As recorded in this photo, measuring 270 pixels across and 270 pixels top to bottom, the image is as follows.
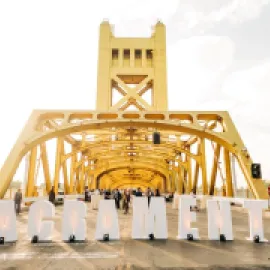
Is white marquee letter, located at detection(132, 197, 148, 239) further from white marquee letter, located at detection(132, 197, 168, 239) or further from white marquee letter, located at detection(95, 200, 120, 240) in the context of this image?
white marquee letter, located at detection(95, 200, 120, 240)

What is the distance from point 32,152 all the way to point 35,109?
12.2ft

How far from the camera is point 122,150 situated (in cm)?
3195

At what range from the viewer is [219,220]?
7.29m

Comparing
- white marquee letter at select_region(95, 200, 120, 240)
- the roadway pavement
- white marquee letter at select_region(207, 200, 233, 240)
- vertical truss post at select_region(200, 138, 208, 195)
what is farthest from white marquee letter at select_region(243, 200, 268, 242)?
vertical truss post at select_region(200, 138, 208, 195)

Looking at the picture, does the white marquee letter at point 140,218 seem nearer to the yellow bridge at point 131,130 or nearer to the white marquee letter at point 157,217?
the white marquee letter at point 157,217

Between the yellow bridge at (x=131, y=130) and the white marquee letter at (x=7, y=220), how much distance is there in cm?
801

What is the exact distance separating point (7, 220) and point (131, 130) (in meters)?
16.1

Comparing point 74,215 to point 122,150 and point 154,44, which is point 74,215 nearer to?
point 122,150

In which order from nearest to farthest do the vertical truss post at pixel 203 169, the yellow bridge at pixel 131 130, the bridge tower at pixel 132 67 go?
the yellow bridge at pixel 131 130, the vertical truss post at pixel 203 169, the bridge tower at pixel 132 67

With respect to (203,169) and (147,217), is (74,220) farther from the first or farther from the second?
(203,169)

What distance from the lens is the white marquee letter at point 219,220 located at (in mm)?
7199

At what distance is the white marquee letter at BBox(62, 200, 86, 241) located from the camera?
7105 mm

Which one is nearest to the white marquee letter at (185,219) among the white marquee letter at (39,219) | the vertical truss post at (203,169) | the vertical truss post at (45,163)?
the white marquee letter at (39,219)

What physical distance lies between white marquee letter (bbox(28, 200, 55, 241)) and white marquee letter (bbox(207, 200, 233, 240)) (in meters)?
3.95
